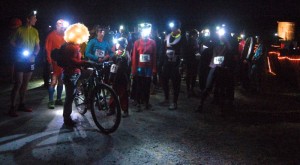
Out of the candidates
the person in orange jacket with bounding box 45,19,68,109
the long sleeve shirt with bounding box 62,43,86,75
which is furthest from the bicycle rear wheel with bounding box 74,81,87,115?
the person in orange jacket with bounding box 45,19,68,109

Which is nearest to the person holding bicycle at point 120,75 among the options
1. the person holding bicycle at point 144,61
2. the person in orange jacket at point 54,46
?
the person holding bicycle at point 144,61

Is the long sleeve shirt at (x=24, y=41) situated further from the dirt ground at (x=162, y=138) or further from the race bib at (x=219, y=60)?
the race bib at (x=219, y=60)

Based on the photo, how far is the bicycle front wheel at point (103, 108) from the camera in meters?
6.11

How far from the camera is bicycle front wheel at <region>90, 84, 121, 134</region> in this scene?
6105 millimetres

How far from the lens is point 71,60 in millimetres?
6160

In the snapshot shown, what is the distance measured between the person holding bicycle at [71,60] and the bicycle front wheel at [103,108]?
0.50 metres

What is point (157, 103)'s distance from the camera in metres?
9.02

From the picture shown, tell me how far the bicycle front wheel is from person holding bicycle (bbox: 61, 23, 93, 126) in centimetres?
50

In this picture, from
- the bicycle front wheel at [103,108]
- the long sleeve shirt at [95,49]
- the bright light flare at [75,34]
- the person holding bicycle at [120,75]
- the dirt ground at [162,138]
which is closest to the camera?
the dirt ground at [162,138]

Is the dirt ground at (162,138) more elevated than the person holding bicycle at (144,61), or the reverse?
the person holding bicycle at (144,61)

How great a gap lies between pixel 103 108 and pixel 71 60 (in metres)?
1.15

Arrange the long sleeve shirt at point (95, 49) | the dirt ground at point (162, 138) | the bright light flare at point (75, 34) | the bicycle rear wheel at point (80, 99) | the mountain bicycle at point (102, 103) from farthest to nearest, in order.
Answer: the long sleeve shirt at point (95, 49) < the bicycle rear wheel at point (80, 99) < the bright light flare at point (75, 34) < the mountain bicycle at point (102, 103) < the dirt ground at point (162, 138)

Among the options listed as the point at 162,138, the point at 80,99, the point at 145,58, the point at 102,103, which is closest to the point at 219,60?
the point at 145,58

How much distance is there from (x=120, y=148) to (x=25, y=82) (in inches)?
136
